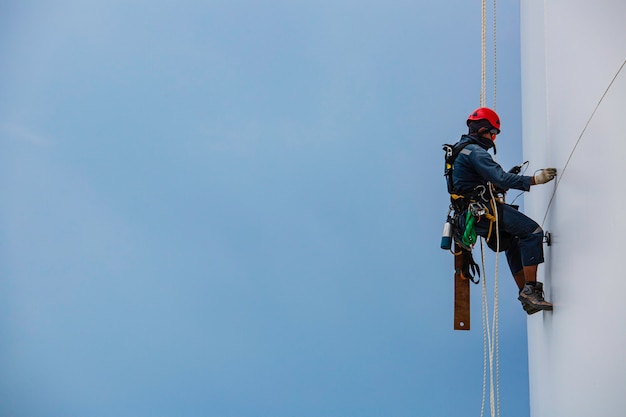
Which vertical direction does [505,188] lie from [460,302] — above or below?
above

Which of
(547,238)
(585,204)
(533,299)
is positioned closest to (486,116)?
(547,238)

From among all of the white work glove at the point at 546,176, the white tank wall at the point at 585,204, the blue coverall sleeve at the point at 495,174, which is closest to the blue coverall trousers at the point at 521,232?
the white tank wall at the point at 585,204

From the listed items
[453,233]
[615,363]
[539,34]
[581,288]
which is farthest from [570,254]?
[539,34]

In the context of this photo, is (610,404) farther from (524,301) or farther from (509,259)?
(509,259)

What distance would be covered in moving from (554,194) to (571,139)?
105 centimetres

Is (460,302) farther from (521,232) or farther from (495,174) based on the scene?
(495,174)

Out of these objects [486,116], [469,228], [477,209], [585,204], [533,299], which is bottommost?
[533,299]

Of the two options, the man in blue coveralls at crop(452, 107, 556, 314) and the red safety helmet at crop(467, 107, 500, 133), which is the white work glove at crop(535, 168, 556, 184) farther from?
the red safety helmet at crop(467, 107, 500, 133)

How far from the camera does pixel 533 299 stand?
224 inches

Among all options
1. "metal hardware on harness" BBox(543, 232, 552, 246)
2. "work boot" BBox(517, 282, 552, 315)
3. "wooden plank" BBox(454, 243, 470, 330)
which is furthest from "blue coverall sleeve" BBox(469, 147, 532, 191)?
"wooden plank" BBox(454, 243, 470, 330)

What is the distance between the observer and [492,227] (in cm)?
615

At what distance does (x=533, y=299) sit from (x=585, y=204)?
5.05 ft

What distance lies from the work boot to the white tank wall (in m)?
0.10

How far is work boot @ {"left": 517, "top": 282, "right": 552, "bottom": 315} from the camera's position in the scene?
5684 mm
